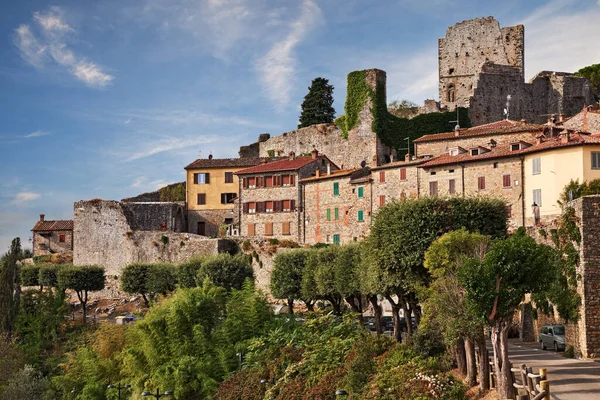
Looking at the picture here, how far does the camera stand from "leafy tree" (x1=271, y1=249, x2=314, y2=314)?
5303 cm

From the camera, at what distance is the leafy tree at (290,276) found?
174ft

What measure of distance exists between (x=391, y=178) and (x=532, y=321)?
88.0 feet

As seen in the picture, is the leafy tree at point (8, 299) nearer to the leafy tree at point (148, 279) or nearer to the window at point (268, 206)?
the leafy tree at point (148, 279)

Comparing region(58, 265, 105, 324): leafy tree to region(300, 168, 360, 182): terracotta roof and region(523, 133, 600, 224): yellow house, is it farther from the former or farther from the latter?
region(523, 133, 600, 224): yellow house

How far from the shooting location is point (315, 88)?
91.1 meters

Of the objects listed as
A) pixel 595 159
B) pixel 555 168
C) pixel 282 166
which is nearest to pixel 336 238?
pixel 282 166

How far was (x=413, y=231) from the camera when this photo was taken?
33.6 metres

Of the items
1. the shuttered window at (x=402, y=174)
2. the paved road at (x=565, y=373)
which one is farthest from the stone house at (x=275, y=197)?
the paved road at (x=565, y=373)

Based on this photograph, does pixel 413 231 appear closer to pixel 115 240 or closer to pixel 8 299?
pixel 8 299

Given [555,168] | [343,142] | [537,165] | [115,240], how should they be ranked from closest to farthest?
[555,168], [537,165], [115,240], [343,142]

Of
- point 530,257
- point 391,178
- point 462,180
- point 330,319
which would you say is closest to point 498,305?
point 530,257

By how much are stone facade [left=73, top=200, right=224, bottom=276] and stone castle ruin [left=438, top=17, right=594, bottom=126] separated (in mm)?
32770

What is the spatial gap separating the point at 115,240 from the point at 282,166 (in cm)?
1924

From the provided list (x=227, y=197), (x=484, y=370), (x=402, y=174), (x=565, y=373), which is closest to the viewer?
(x=565, y=373)
